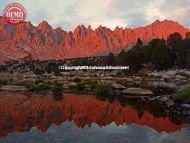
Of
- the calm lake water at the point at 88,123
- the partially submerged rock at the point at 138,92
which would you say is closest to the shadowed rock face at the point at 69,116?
the calm lake water at the point at 88,123

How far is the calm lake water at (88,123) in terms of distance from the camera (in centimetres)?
1739

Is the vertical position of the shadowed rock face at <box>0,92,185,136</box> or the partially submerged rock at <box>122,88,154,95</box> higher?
the partially submerged rock at <box>122,88,154,95</box>

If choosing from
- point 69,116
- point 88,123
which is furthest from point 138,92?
point 88,123

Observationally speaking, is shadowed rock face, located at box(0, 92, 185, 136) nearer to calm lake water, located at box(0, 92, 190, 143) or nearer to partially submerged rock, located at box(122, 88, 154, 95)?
calm lake water, located at box(0, 92, 190, 143)

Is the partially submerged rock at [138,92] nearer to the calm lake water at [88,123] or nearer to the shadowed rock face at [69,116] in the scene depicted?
the calm lake water at [88,123]

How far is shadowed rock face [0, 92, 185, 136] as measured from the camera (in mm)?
20897

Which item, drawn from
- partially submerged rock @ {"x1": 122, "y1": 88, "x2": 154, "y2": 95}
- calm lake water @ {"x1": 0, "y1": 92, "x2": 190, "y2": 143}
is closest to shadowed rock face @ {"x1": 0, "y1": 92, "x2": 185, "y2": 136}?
calm lake water @ {"x1": 0, "y1": 92, "x2": 190, "y2": 143}

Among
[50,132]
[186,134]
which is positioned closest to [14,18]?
[50,132]

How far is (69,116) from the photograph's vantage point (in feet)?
79.4

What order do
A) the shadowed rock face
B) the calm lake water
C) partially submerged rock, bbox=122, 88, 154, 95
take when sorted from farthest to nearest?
1. partially submerged rock, bbox=122, 88, 154, 95
2. the shadowed rock face
3. the calm lake water

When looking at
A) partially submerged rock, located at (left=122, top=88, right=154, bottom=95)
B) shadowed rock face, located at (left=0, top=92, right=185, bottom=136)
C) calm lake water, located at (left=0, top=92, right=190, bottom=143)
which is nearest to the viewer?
calm lake water, located at (left=0, top=92, right=190, bottom=143)

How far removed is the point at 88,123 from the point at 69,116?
112 inches

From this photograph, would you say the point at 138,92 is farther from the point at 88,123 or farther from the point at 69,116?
the point at 88,123

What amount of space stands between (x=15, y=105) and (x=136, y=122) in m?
13.1
